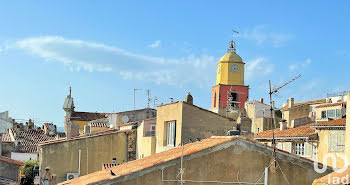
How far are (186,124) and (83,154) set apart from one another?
29.4 feet

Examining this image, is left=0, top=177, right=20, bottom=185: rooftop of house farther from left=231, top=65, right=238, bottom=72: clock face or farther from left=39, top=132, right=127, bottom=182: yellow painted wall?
left=231, top=65, right=238, bottom=72: clock face

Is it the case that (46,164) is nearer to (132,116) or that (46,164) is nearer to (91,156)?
(91,156)

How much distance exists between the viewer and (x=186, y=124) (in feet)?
81.7

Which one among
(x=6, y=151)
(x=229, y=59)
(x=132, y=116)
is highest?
(x=229, y=59)

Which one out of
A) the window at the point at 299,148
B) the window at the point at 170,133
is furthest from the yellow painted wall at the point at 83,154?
the window at the point at 299,148

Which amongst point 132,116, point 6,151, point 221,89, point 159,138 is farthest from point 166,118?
point 221,89

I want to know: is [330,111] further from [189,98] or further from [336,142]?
[189,98]

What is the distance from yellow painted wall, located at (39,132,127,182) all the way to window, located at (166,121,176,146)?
6.34 metres

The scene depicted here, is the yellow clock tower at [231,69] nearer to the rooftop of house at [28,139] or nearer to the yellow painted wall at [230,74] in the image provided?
the yellow painted wall at [230,74]

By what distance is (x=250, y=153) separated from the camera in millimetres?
15156

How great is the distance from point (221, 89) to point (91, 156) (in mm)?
53221

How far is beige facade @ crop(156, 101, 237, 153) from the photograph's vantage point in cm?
2488

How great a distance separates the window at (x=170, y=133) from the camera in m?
26.1

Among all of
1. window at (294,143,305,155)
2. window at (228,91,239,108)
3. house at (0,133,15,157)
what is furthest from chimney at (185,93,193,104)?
window at (228,91,239,108)
